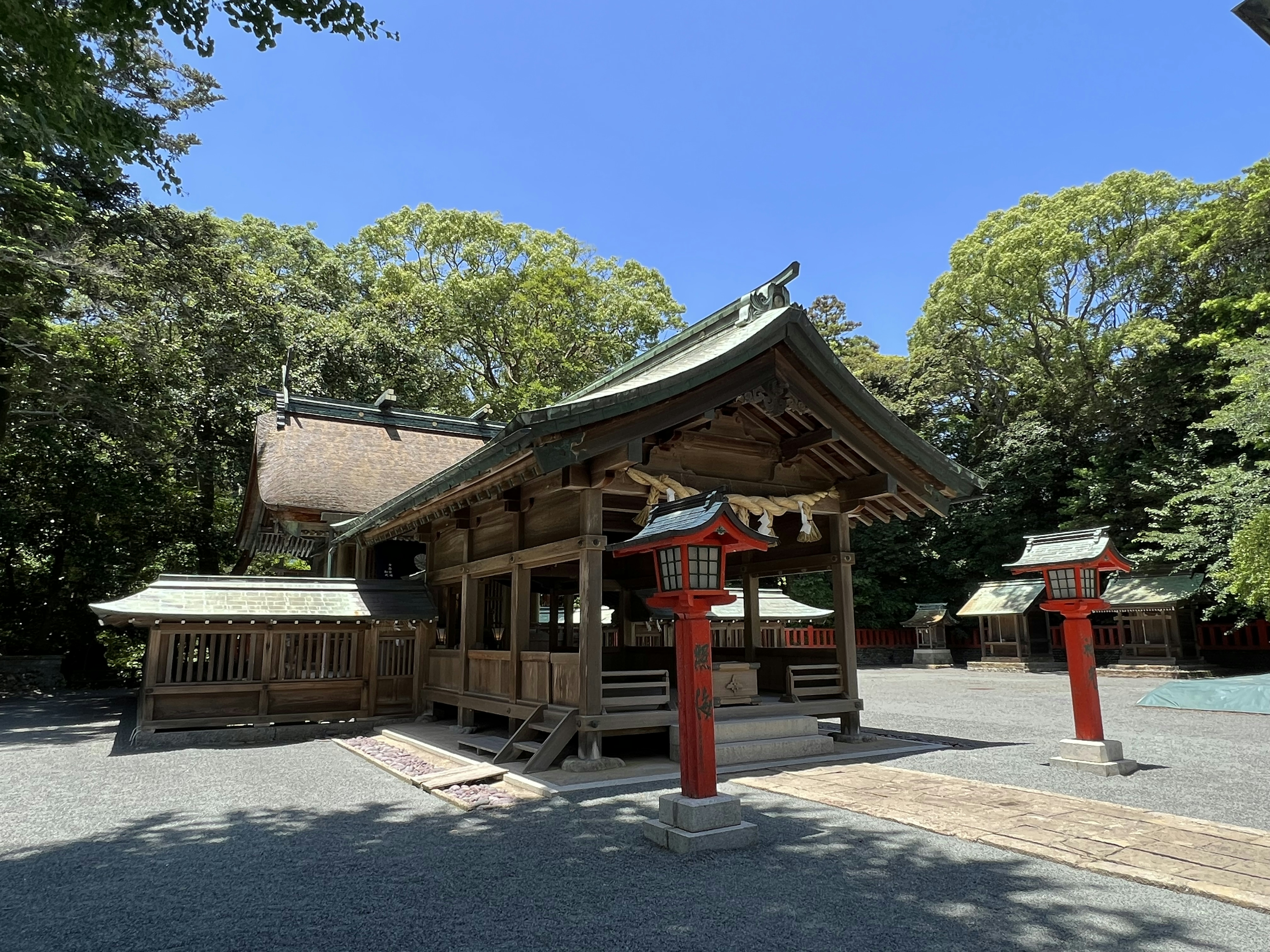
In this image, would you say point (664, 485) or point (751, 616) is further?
point (751, 616)

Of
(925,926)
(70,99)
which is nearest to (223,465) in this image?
(70,99)

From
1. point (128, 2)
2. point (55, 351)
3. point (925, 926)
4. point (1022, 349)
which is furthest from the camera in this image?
point (1022, 349)

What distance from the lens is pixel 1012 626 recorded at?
28.5 meters

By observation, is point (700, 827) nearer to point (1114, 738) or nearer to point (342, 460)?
point (1114, 738)

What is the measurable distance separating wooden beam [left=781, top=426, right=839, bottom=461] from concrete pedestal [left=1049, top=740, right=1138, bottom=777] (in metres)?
4.26

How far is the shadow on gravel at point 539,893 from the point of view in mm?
3734

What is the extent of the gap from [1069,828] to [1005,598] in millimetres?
25581

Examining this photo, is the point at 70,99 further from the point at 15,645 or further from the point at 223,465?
the point at 15,645

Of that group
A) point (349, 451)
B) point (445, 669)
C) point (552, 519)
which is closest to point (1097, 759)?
point (552, 519)

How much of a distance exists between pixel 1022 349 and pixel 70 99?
33305 millimetres

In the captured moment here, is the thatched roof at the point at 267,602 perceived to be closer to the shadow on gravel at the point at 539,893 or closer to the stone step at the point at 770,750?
the shadow on gravel at the point at 539,893

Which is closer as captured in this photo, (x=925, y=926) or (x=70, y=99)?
(x=925, y=926)

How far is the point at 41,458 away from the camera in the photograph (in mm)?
19484

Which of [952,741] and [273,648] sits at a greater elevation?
[273,648]
